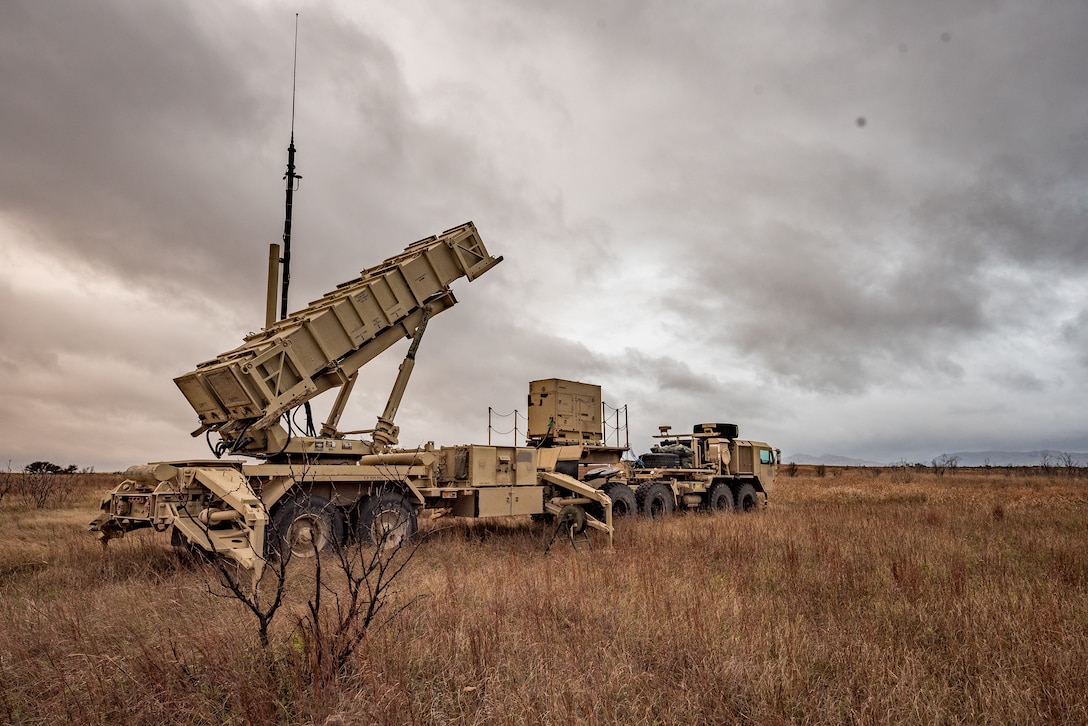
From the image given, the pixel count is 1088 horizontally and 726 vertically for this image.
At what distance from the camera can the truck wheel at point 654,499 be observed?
14.4 metres

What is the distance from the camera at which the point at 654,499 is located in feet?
48.7

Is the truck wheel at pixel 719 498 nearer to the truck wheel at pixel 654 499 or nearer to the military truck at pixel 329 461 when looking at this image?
the truck wheel at pixel 654 499

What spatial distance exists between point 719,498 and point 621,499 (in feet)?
15.0

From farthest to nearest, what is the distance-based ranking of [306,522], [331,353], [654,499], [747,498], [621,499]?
[747,498]
[654,499]
[621,499]
[331,353]
[306,522]

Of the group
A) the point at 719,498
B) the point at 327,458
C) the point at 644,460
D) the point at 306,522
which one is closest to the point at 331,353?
the point at 327,458

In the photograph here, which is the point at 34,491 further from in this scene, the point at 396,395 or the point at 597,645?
the point at 597,645

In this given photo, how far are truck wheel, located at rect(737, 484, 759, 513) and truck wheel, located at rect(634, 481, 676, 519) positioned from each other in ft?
11.8

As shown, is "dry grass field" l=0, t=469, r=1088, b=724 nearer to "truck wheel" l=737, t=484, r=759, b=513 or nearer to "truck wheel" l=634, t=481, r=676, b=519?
"truck wheel" l=634, t=481, r=676, b=519

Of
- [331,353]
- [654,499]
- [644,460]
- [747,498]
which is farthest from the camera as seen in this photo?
[747,498]

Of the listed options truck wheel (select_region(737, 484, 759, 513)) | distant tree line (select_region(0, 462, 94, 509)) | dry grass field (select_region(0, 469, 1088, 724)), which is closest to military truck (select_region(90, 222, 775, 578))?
dry grass field (select_region(0, 469, 1088, 724))

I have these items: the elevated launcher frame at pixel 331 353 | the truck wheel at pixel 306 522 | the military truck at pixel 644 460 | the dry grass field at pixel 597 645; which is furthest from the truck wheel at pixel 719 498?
the truck wheel at pixel 306 522

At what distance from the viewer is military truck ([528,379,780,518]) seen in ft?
46.3

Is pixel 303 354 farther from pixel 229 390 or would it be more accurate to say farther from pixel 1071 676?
pixel 1071 676

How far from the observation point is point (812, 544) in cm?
918
